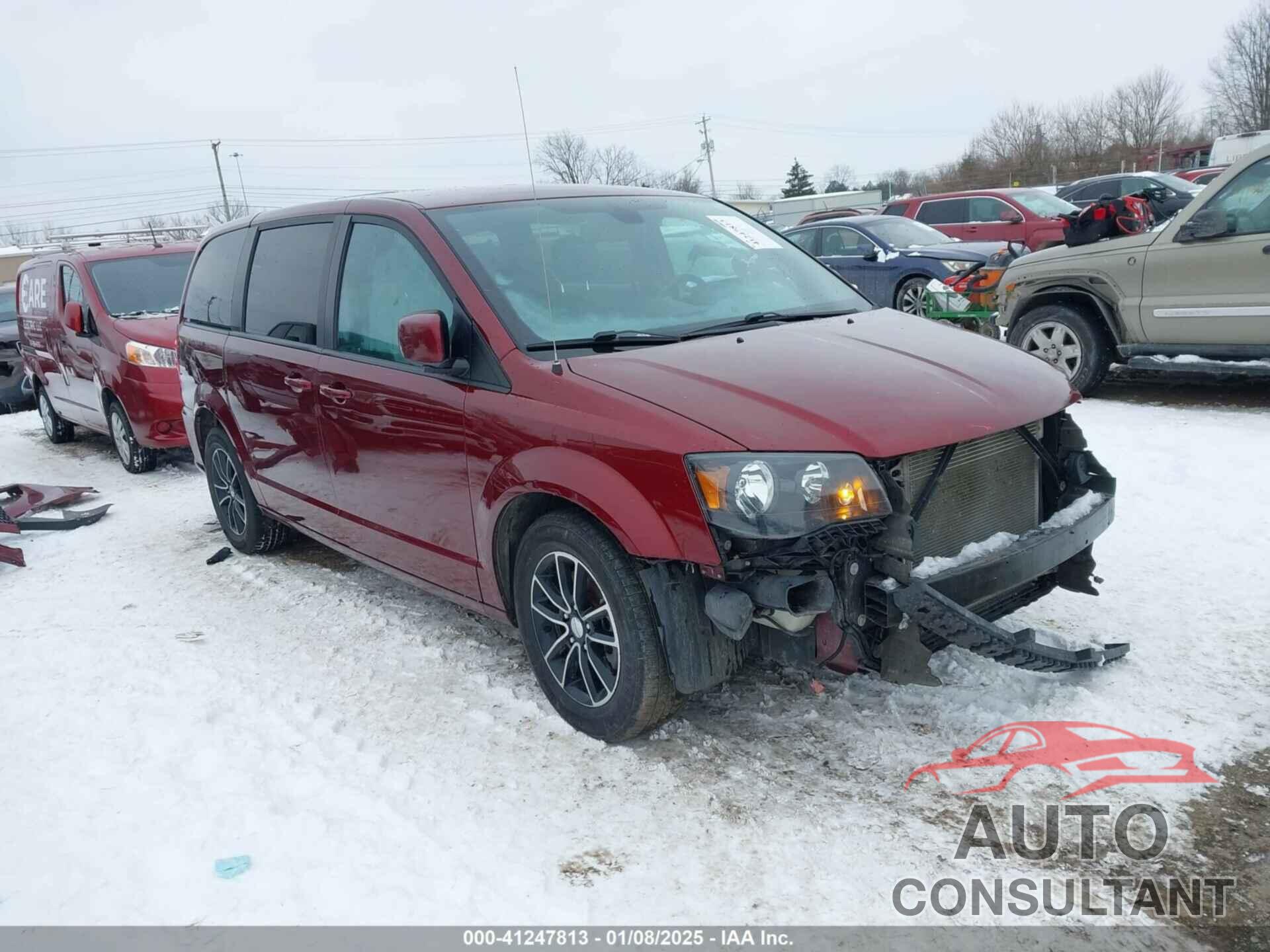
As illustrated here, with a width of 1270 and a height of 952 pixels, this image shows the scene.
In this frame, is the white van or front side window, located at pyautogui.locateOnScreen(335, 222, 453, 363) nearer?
front side window, located at pyautogui.locateOnScreen(335, 222, 453, 363)

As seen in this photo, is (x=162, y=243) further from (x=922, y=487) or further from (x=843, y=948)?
(x=843, y=948)

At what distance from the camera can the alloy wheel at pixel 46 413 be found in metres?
10.4

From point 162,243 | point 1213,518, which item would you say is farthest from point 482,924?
point 162,243

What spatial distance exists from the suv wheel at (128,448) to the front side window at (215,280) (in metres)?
2.86

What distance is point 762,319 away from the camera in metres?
3.77

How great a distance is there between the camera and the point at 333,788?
319cm

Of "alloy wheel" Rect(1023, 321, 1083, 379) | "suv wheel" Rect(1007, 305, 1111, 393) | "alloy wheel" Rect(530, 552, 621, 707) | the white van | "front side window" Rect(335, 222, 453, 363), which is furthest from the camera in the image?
the white van

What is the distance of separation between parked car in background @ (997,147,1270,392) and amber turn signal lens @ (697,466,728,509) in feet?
19.0

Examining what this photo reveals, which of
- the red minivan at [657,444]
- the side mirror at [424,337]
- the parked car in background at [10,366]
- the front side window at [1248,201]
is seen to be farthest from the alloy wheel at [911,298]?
the parked car in background at [10,366]

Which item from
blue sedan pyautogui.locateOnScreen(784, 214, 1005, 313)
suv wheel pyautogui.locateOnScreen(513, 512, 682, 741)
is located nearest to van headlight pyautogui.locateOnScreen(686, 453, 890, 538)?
suv wheel pyautogui.locateOnScreen(513, 512, 682, 741)

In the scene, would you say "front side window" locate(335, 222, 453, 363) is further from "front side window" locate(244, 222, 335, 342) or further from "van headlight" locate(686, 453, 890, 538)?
"van headlight" locate(686, 453, 890, 538)

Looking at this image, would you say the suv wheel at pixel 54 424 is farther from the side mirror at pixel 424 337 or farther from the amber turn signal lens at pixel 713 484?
the amber turn signal lens at pixel 713 484

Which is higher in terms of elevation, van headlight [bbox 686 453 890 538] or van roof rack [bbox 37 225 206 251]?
van roof rack [bbox 37 225 206 251]

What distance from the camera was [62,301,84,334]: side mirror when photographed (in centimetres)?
866
